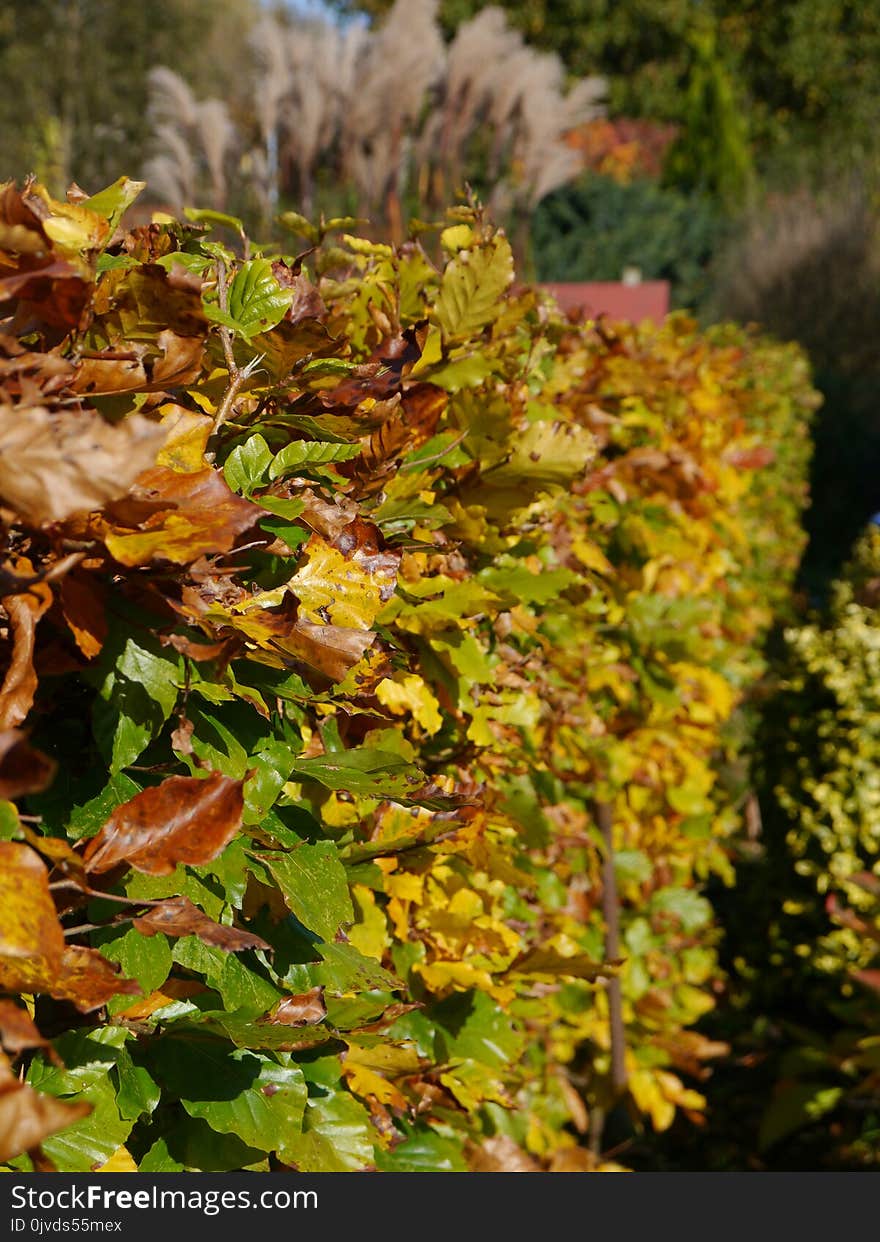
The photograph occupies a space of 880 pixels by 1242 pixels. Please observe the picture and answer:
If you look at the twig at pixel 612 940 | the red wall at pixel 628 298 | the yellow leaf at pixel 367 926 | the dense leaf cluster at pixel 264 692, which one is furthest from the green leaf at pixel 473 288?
the red wall at pixel 628 298

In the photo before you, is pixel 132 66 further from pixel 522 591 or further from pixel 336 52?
pixel 522 591

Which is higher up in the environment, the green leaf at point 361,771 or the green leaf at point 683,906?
the green leaf at point 361,771

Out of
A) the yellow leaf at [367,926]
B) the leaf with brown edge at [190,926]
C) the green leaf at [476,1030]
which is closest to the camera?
the leaf with brown edge at [190,926]

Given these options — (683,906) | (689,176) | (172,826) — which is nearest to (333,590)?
(172,826)

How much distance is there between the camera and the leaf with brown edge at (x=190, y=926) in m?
1.01

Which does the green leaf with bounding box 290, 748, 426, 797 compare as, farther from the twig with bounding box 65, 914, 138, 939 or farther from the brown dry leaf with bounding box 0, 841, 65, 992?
the brown dry leaf with bounding box 0, 841, 65, 992

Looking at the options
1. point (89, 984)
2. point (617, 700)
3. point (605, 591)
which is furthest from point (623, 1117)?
point (89, 984)

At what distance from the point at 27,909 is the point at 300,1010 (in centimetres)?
43

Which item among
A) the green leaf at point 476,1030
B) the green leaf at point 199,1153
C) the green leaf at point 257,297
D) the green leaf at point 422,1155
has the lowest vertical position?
the green leaf at point 422,1155

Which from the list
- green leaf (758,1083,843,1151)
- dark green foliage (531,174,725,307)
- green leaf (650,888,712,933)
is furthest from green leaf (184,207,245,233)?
dark green foliage (531,174,725,307)

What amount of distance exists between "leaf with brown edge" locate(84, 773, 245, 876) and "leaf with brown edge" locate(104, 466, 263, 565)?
0.60ft

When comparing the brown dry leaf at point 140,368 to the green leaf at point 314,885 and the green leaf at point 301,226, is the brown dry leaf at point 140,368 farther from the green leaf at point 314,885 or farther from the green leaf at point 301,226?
Result: the green leaf at point 301,226

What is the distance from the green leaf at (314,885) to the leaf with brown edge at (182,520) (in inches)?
12.9

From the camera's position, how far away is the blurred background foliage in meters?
4.10
